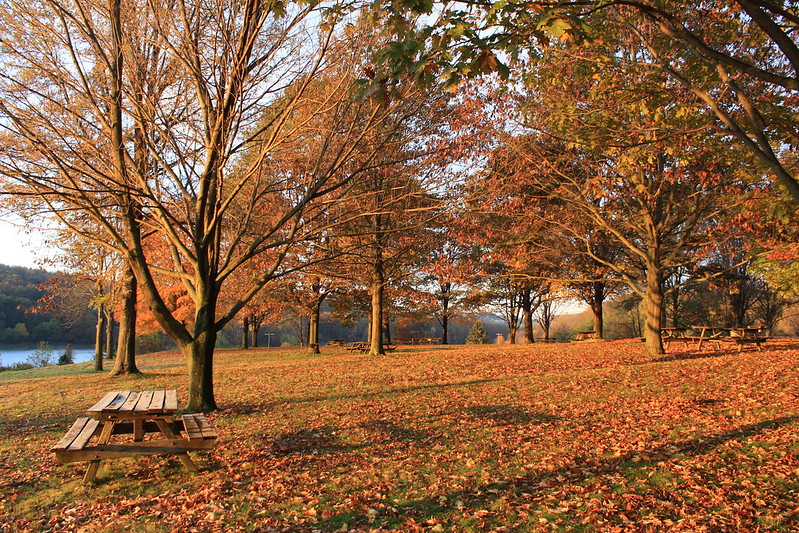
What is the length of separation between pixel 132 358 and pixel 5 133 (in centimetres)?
899

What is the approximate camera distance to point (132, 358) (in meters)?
16.6

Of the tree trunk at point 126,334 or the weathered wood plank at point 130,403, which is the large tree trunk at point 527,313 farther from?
the weathered wood plank at point 130,403

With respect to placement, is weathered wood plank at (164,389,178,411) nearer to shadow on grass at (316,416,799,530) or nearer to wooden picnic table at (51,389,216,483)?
wooden picnic table at (51,389,216,483)

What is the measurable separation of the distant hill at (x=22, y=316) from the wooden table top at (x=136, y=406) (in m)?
47.0

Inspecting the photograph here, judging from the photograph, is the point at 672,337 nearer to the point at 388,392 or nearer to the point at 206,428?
the point at 388,392

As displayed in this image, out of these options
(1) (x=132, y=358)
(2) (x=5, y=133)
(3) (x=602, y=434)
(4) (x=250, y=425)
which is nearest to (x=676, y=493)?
(3) (x=602, y=434)

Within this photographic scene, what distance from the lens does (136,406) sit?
573 cm

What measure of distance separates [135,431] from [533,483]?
452cm

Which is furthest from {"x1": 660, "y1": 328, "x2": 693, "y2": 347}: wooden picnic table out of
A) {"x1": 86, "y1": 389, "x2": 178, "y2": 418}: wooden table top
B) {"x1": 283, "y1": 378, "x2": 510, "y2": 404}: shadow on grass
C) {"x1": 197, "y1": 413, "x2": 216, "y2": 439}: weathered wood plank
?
{"x1": 86, "y1": 389, "x2": 178, "y2": 418}: wooden table top

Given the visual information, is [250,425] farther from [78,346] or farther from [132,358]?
[78,346]

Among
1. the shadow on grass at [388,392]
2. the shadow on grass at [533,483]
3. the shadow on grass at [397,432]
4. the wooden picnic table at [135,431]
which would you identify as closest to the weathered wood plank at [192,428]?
the wooden picnic table at [135,431]

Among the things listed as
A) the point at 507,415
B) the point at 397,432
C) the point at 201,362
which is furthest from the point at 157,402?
the point at 507,415

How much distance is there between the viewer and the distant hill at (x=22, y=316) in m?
47.7

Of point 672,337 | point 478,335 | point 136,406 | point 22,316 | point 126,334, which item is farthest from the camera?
point 22,316
